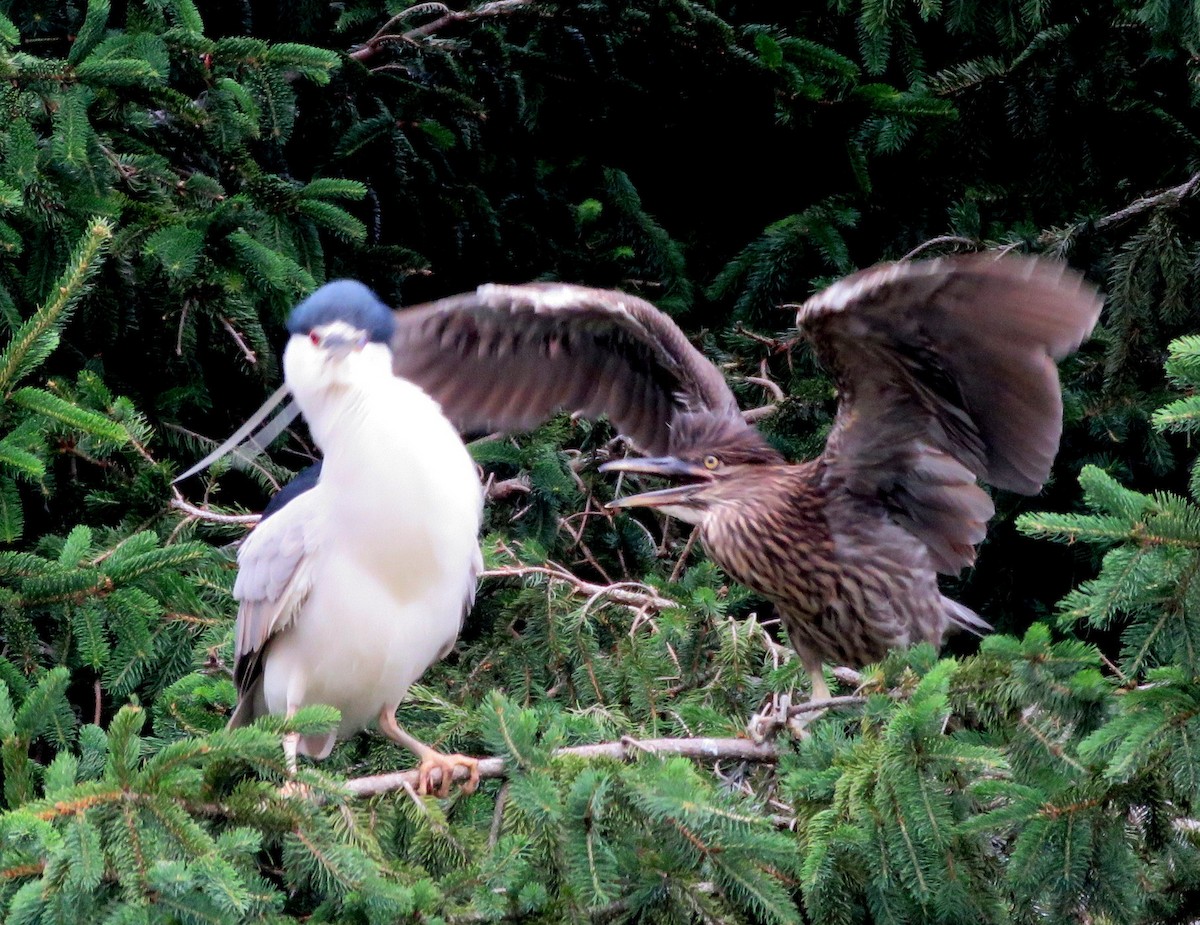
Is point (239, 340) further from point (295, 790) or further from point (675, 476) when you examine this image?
point (295, 790)

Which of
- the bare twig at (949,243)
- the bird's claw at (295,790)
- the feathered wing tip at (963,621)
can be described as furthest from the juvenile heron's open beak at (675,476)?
the bird's claw at (295,790)

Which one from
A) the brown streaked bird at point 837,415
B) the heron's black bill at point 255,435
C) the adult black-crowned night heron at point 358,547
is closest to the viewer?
the adult black-crowned night heron at point 358,547

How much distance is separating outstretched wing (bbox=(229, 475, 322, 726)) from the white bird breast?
0.02m

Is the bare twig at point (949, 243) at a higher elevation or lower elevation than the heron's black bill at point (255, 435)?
higher

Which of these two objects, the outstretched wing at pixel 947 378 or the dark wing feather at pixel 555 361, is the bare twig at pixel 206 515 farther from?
the outstretched wing at pixel 947 378

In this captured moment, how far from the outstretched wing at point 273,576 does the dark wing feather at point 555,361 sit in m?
0.88

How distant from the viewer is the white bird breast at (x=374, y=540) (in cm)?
241

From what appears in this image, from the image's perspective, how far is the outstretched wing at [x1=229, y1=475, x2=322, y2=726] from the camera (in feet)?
8.46

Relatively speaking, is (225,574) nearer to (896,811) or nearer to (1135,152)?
(896,811)

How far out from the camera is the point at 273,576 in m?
2.58

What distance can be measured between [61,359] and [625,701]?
5.29 ft

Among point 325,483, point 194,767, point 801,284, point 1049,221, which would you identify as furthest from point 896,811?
point 1049,221

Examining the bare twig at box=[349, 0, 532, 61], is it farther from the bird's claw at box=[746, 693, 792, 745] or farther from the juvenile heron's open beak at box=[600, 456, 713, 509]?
the bird's claw at box=[746, 693, 792, 745]

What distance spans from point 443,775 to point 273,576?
1.66ft
